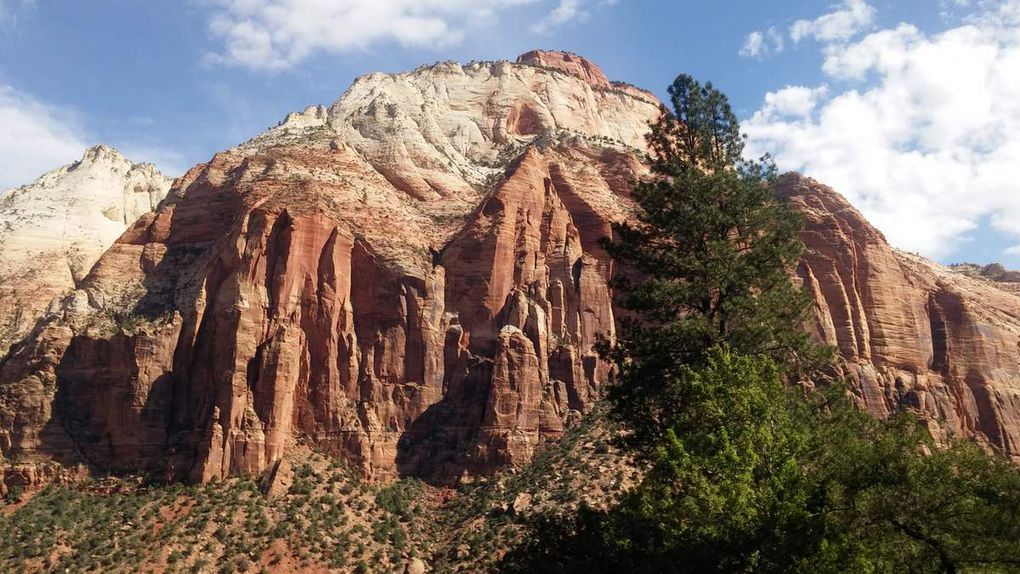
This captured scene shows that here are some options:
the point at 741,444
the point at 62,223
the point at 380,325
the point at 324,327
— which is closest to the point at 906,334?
the point at 380,325

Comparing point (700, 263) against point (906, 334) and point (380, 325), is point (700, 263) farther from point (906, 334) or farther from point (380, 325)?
point (906, 334)

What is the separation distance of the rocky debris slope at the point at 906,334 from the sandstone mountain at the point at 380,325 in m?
0.24

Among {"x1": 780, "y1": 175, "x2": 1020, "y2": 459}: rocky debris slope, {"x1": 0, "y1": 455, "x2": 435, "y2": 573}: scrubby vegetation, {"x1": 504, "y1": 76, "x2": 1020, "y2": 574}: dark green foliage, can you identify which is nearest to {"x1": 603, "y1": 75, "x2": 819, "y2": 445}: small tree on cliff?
{"x1": 504, "y1": 76, "x2": 1020, "y2": 574}: dark green foliage

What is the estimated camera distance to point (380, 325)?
70.4 m

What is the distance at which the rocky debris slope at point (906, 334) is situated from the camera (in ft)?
278

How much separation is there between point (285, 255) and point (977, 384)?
231ft

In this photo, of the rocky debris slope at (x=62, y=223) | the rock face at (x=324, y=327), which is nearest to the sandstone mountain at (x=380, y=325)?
the rock face at (x=324, y=327)

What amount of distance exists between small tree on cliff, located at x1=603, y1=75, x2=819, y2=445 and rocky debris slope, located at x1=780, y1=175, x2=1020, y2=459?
55.7 m

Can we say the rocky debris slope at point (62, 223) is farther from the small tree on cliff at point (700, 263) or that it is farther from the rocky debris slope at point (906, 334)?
the rocky debris slope at point (906, 334)

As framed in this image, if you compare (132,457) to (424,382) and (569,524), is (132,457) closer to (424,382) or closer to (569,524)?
(424,382)

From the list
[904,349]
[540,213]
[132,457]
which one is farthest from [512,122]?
[132,457]

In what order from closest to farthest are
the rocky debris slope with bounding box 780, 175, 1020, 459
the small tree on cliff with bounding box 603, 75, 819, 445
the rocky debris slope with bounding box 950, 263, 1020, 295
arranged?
1. the small tree on cliff with bounding box 603, 75, 819, 445
2. the rocky debris slope with bounding box 780, 175, 1020, 459
3. the rocky debris slope with bounding box 950, 263, 1020, 295

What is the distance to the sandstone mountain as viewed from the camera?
207ft

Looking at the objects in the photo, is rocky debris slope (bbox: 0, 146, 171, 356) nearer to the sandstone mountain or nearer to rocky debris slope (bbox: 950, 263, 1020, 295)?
the sandstone mountain
